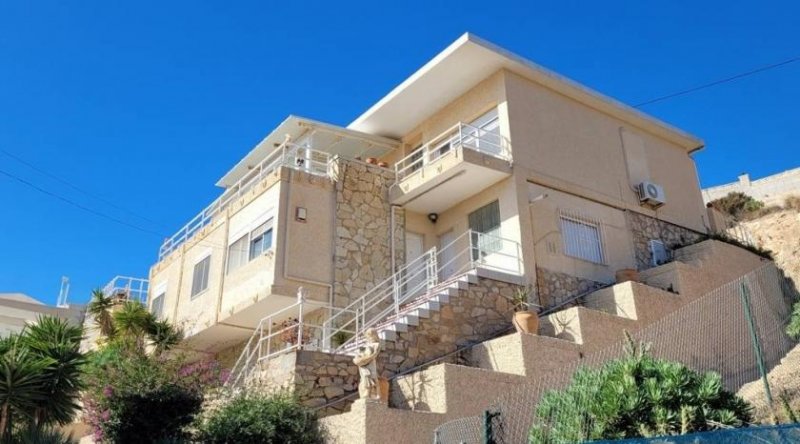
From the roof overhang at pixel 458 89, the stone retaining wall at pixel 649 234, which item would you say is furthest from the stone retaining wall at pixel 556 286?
the roof overhang at pixel 458 89

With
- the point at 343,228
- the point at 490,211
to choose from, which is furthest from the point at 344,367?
the point at 490,211

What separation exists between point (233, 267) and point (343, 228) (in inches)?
133

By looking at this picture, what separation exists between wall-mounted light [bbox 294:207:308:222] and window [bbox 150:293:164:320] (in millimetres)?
7790

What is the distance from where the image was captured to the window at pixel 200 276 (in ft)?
68.3

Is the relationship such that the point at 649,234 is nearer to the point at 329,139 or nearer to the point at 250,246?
the point at 329,139

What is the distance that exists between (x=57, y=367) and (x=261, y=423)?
164 inches

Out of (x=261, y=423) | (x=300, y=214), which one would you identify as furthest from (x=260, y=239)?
(x=261, y=423)

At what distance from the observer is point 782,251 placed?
21547 mm

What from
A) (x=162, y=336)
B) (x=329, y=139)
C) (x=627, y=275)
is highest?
(x=329, y=139)

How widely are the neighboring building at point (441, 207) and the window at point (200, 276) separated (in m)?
0.06

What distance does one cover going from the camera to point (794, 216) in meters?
21.7

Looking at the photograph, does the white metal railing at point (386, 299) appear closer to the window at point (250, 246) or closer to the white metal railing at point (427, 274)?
the white metal railing at point (427, 274)

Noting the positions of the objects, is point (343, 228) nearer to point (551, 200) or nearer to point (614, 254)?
point (551, 200)

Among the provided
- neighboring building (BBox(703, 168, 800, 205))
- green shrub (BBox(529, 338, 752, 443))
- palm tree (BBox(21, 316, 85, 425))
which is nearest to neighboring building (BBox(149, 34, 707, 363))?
palm tree (BBox(21, 316, 85, 425))
